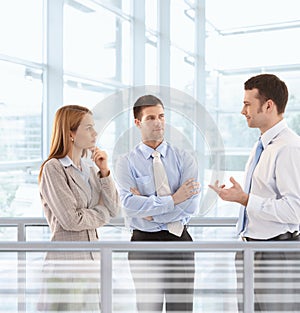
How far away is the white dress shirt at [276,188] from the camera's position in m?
1.83

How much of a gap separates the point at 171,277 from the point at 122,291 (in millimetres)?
177

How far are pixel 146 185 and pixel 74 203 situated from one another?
0.28 metres

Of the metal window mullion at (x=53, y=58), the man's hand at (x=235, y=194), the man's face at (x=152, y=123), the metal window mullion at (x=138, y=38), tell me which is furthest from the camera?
the metal window mullion at (x=138, y=38)

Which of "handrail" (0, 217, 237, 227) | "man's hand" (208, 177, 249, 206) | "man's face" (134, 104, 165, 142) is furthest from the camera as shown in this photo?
"handrail" (0, 217, 237, 227)

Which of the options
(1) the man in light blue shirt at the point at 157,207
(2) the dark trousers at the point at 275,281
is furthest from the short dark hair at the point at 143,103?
(2) the dark trousers at the point at 275,281

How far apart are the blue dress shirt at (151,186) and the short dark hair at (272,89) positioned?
1.24ft

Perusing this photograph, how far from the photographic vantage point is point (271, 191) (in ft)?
6.21

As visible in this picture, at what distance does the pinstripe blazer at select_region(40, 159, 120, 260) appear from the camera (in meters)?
1.88

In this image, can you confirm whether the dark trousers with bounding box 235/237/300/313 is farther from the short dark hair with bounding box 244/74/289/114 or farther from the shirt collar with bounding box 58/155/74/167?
the shirt collar with bounding box 58/155/74/167

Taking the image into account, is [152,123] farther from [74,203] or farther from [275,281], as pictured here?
[275,281]

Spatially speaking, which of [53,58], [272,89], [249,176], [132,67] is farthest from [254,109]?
[132,67]

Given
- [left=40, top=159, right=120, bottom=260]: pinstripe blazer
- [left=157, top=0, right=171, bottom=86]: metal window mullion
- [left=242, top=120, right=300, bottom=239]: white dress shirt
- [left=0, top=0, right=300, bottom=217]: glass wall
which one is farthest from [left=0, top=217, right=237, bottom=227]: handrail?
[left=157, top=0, right=171, bottom=86]: metal window mullion

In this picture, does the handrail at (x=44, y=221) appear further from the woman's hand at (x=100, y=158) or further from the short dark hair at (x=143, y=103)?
the short dark hair at (x=143, y=103)

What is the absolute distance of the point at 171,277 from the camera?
1.85 m
